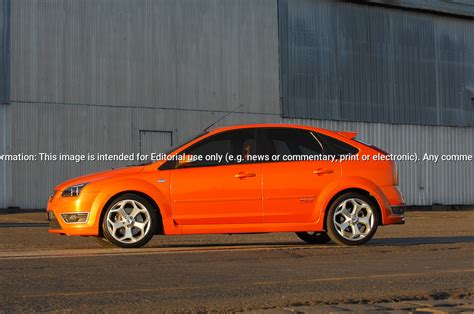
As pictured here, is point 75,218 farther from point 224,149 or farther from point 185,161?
point 224,149

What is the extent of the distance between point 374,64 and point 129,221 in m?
23.7

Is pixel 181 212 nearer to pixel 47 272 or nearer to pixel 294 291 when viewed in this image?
pixel 47 272

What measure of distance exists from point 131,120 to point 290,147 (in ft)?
57.7

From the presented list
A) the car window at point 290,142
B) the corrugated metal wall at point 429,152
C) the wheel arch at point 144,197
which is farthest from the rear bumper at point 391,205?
the corrugated metal wall at point 429,152

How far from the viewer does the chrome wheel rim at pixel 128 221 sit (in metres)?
9.95

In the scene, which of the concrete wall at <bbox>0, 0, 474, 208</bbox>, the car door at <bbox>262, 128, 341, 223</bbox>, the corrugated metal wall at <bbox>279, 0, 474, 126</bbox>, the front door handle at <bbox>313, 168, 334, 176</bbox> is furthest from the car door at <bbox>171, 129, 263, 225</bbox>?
the corrugated metal wall at <bbox>279, 0, 474, 126</bbox>

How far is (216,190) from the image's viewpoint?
10102mm

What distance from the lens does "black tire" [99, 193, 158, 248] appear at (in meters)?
9.95

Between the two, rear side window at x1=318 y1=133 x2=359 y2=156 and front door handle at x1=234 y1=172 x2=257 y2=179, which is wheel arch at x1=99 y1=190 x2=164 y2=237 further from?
rear side window at x1=318 y1=133 x2=359 y2=156

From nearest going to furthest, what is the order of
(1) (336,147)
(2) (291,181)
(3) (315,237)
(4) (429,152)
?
(2) (291,181), (1) (336,147), (3) (315,237), (4) (429,152)

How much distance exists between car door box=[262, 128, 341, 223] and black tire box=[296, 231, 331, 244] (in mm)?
1140

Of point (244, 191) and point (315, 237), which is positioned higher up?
point (244, 191)

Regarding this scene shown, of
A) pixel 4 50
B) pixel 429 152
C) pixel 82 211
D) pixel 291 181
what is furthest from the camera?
pixel 429 152

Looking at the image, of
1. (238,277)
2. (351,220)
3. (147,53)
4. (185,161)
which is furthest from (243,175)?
(147,53)
